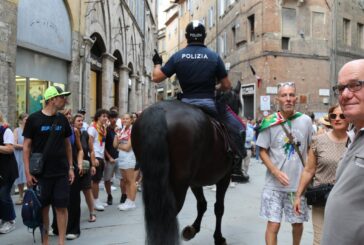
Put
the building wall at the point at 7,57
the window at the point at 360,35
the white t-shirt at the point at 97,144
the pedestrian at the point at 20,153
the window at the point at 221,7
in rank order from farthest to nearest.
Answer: the window at the point at 221,7 → the window at the point at 360,35 → the building wall at the point at 7,57 → the pedestrian at the point at 20,153 → the white t-shirt at the point at 97,144

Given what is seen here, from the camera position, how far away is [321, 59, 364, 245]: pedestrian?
65.4 inches

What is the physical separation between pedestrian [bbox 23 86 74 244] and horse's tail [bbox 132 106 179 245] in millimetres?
1518

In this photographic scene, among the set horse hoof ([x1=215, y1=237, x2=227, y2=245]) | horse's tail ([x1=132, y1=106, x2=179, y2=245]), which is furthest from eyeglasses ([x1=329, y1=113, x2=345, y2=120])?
horse hoof ([x1=215, y1=237, x2=227, y2=245])

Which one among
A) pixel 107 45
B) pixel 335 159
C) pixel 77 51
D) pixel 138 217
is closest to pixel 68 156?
pixel 138 217

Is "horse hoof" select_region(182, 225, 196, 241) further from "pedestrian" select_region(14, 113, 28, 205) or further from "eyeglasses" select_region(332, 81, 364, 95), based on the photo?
"pedestrian" select_region(14, 113, 28, 205)

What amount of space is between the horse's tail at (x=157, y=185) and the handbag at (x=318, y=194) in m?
1.26

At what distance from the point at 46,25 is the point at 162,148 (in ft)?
33.1

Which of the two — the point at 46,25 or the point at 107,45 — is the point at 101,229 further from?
the point at 107,45

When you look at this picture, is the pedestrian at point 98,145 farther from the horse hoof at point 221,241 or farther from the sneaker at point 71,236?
the horse hoof at point 221,241

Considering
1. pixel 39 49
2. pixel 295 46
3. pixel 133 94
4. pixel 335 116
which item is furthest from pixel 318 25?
pixel 335 116

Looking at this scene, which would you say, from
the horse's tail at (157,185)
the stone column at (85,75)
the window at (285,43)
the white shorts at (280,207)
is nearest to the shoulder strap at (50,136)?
the horse's tail at (157,185)

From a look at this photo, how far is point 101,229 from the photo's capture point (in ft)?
21.4

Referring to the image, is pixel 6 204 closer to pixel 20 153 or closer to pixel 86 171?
pixel 86 171

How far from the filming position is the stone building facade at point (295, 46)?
2683 centimetres
